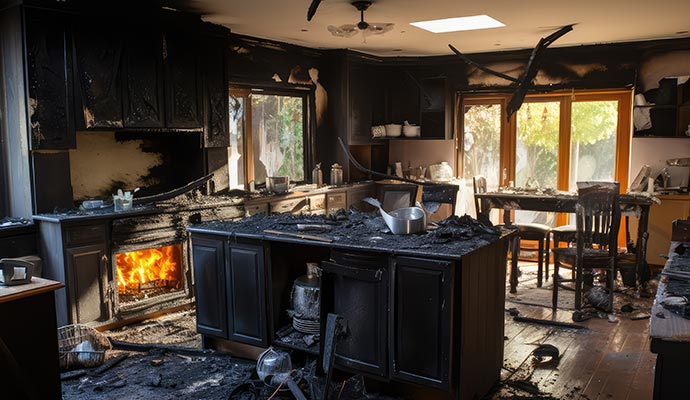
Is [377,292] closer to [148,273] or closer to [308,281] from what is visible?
[308,281]

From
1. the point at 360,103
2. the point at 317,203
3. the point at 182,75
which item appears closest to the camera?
the point at 182,75

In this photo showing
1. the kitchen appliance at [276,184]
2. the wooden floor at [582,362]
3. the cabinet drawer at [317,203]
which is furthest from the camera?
the cabinet drawer at [317,203]

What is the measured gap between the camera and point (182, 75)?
18.9 feet

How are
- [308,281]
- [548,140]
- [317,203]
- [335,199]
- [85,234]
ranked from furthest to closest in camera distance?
[548,140] → [335,199] → [317,203] → [85,234] → [308,281]

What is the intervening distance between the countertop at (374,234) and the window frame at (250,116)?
222 cm

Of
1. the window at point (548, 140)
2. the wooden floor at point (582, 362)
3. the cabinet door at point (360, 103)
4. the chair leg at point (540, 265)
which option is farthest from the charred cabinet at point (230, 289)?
the window at point (548, 140)

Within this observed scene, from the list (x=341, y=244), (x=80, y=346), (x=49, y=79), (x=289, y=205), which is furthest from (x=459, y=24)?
(x=80, y=346)

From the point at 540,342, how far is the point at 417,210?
1.59 meters

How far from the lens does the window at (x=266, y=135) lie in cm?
680

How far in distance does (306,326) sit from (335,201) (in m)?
3.58

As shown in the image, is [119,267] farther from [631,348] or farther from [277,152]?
[631,348]

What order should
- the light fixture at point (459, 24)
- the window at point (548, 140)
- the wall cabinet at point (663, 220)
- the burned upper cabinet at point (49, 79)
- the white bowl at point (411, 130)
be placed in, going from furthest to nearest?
the white bowl at point (411, 130) < the window at point (548, 140) < the wall cabinet at point (663, 220) < the light fixture at point (459, 24) < the burned upper cabinet at point (49, 79)

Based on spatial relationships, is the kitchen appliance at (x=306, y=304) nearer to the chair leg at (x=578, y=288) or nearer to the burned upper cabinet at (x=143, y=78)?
the burned upper cabinet at (x=143, y=78)

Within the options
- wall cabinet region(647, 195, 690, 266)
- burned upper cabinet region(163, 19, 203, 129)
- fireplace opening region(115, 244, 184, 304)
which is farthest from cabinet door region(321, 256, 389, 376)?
wall cabinet region(647, 195, 690, 266)
